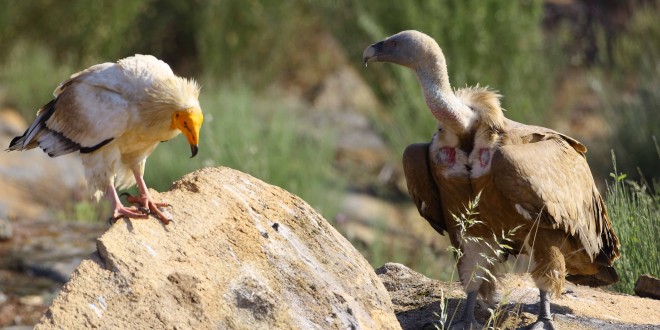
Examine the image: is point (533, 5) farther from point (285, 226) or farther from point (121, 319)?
point (121, 319)

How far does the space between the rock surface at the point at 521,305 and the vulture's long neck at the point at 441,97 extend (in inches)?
29.8

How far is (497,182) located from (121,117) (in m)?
1.73

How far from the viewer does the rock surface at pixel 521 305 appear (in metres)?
5.02

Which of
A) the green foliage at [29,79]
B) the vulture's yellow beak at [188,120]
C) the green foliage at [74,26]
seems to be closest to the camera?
the vulture's yellow beak at [188,120]

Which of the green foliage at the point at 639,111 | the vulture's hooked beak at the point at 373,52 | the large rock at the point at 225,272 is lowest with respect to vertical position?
the large rock at the point at 225,272

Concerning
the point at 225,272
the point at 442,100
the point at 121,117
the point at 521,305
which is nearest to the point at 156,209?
the point at 225,272

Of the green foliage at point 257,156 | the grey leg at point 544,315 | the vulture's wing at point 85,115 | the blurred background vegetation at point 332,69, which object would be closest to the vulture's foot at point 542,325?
the grey leg at point 544,315

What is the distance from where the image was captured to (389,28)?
39.6 ft

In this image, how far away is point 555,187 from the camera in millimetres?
4949

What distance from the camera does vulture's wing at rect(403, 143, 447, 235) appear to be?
205 inches

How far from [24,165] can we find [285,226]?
25.8ft

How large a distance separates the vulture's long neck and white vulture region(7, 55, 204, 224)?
1066mm

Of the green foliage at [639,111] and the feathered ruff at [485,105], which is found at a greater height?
the green foliage at [639,111]

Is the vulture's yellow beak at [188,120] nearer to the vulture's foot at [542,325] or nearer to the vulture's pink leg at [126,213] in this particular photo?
the vulture's pink leg at [126,213]
